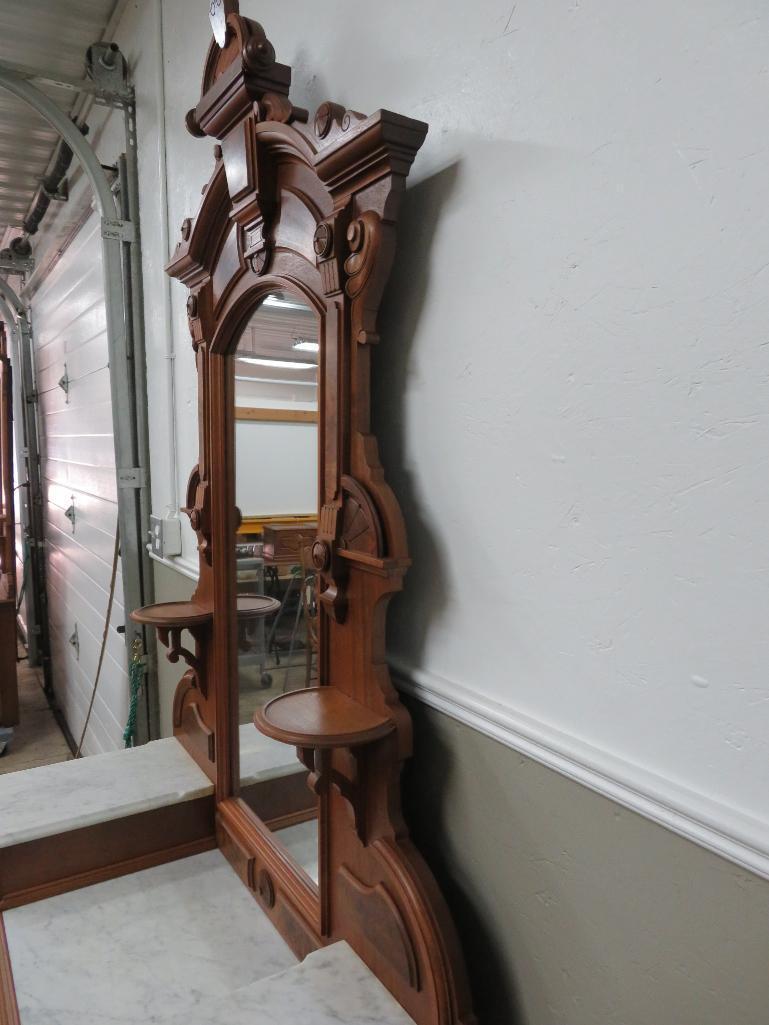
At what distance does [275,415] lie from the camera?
124cm

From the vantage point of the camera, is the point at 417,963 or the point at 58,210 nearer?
the point at 417,963

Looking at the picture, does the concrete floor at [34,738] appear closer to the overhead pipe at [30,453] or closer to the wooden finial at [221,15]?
the overhead pipe at [30,453]

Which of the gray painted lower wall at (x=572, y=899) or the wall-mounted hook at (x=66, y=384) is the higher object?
the wall-mounted hook at (x=66, y=384)

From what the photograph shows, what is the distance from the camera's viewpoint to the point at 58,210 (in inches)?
Result: 131

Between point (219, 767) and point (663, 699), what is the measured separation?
1072 mm

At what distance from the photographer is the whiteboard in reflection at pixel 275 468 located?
113 cm

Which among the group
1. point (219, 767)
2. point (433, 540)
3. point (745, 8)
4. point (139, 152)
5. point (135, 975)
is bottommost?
point (135, 975)

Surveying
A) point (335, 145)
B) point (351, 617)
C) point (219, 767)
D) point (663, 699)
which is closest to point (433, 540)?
point (351, 617)

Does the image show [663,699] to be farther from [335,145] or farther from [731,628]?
[335,145]

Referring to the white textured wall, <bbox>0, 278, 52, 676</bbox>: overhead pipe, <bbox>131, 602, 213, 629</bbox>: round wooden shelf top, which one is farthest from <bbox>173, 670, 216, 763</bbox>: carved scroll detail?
<bbox>0, 278, 52, 676</bbox>: overhead pipe

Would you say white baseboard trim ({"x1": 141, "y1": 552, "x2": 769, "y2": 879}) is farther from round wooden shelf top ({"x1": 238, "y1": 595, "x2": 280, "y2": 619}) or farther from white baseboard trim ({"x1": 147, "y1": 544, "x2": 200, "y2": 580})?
white baseboard trim ({"x1": 147, "y1": 544, "x2": 200, "y2": 580})

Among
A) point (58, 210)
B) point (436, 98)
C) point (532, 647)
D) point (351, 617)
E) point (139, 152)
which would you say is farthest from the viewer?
point (58, 210)

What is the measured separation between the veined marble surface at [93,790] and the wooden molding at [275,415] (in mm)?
780

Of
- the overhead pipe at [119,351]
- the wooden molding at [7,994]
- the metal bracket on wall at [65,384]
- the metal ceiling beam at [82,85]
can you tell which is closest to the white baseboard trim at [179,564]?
the overhead pipe at [119,351]
